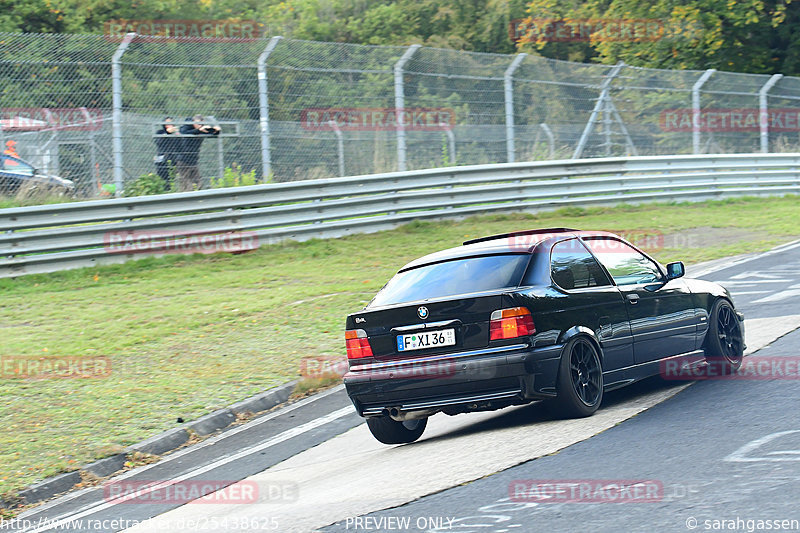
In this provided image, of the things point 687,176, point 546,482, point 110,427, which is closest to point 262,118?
point 110,427

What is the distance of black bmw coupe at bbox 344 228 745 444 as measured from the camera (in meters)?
6.91

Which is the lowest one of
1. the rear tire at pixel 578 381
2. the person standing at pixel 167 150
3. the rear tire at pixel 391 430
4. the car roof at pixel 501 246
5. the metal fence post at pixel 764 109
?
the rear tire at pixel 391 430

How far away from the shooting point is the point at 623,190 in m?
22.5

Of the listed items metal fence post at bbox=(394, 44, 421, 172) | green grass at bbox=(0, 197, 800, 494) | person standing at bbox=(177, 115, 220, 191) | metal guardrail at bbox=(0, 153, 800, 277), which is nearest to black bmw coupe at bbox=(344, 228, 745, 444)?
green grass at bbox=(0, 197, 800, 494)

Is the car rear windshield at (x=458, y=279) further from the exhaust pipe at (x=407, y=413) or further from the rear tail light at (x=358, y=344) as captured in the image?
the exhaust pipe at (x=407, y=413)

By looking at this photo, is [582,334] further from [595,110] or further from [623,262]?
[595,110]

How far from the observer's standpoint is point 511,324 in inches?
272

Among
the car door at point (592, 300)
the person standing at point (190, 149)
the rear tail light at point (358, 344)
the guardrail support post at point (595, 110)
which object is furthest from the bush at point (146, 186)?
the guardrail support post at point (595, 110)

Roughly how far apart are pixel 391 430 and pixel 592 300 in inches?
71.6

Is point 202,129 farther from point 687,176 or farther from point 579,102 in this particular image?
point 687,176

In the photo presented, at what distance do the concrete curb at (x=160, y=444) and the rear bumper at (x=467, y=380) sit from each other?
6.47 ft

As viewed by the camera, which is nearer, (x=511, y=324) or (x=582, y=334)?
(x=511, y=324)

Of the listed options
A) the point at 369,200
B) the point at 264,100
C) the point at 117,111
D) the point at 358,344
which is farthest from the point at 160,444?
the point at 369,200

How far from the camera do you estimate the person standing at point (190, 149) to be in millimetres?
16516
